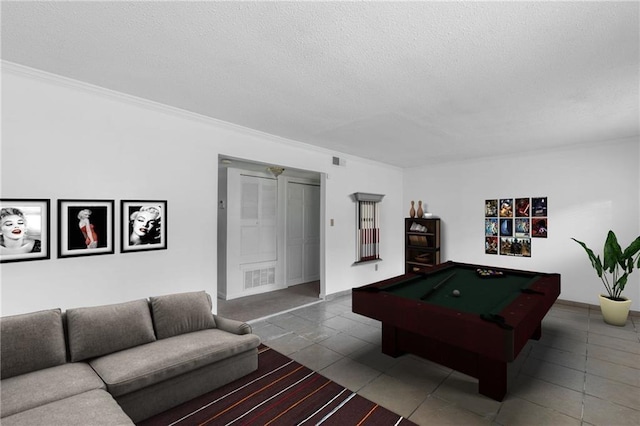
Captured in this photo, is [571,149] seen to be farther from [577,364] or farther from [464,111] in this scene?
[577,364]

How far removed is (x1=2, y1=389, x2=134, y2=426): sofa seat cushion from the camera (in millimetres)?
1590

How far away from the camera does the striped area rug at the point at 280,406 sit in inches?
86.7

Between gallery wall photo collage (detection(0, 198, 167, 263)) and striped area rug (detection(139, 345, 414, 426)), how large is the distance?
1627mm

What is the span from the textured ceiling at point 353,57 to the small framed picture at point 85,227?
1.14m

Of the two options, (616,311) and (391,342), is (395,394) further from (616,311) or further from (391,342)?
(616,311)

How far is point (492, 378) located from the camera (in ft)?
8.07

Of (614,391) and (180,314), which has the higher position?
(180,314)

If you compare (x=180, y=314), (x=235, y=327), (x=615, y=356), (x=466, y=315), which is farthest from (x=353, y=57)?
(x=615, y=356)

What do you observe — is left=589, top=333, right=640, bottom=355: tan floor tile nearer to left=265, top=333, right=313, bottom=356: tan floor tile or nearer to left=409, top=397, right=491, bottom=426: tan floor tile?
left=409, top=397, right=491, bottom=426: tan floor tile

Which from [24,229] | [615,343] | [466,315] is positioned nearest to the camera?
[466,315]

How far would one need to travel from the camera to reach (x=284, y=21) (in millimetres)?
1866

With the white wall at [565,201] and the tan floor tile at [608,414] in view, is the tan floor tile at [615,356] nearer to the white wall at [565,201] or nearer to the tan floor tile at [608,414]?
the tan floor tile at [608,414]

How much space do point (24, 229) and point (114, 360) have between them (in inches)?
53.0

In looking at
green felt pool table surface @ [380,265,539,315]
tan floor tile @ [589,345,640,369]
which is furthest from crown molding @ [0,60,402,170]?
tan floor tile @ [589,345,640,369]
